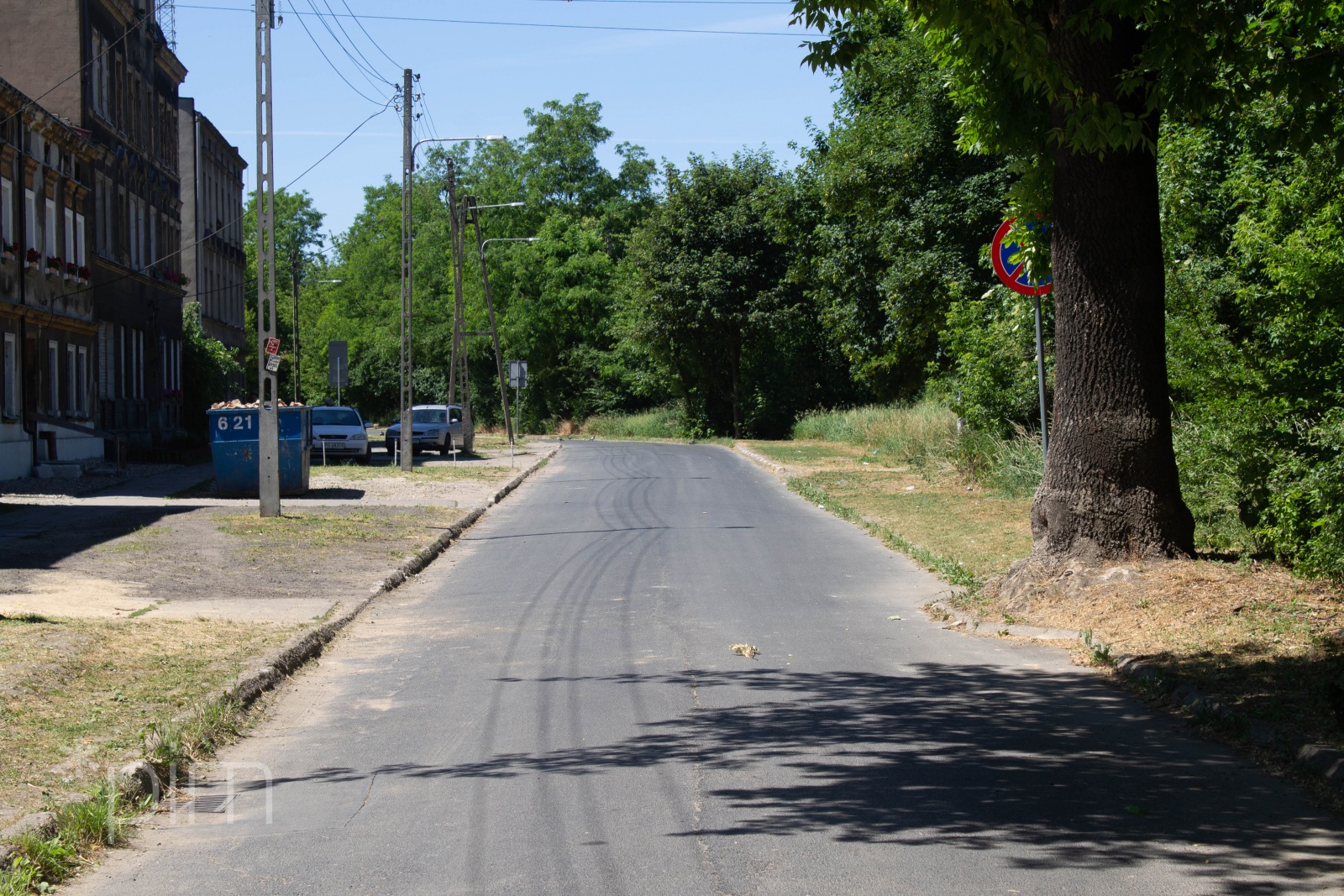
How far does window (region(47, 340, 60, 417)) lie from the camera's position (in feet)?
90.0

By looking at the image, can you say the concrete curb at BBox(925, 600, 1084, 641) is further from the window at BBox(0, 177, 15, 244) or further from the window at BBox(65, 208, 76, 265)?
the window at BBox(65, 208, 76, 265)

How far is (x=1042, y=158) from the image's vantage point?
10711mm

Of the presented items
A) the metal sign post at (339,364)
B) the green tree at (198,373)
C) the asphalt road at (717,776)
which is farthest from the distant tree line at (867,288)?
the green tree at (198,373)

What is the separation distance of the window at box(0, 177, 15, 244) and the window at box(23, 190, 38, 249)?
2.32 feet

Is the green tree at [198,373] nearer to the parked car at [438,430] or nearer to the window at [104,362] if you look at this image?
the parked car at [438,430]

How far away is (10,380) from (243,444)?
25.0 ft

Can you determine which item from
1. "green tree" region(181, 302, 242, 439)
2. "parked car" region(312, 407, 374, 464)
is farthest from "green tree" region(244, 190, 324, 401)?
"parked car" region(312, 407, 374, 464)

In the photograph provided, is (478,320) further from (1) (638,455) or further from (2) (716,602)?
(2) (716,602)

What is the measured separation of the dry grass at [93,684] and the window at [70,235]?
22.7 m

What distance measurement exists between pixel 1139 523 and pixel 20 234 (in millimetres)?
23901

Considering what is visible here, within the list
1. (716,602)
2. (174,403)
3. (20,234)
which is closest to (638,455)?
(174,403)

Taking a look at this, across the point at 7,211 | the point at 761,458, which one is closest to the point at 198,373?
the point at 7,211

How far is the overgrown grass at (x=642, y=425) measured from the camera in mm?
58625

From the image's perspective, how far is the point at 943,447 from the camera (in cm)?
2466
